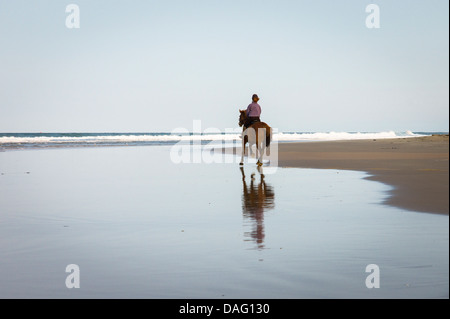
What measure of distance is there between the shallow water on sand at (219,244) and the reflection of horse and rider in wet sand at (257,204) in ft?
0.07

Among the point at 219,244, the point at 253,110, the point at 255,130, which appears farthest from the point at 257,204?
the point at 253,110

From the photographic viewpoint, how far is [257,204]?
9711mm

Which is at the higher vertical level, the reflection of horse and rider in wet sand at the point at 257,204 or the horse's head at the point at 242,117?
the horse's head at the point at 242,117

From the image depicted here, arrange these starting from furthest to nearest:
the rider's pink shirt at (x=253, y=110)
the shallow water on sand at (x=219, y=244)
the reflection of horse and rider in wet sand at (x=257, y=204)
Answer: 1. the rider's pink shirt at (x=253, y=110)
2. the reflection of horse and rider in wet sand at (x=257, y=204)
3. the shallow water on sand at (x=219, y=244)

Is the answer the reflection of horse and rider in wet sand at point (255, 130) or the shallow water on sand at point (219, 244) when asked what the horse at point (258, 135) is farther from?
the shallow water on sand at point (219, 244)

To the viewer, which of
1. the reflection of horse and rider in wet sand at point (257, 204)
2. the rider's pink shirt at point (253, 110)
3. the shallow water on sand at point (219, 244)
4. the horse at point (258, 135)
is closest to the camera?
the shallow water on sand at point (219, 244)

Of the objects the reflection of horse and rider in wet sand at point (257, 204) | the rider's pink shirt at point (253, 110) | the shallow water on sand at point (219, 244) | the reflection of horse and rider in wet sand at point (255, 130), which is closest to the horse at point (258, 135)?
the reflection of horse and rider in wet sand at point (255, 130)

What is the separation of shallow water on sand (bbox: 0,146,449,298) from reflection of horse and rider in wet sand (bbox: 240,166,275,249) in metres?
0.02

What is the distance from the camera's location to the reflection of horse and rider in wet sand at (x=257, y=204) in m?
6.93

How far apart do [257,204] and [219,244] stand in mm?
3455

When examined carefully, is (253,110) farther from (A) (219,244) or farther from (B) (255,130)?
(A) (219,244)

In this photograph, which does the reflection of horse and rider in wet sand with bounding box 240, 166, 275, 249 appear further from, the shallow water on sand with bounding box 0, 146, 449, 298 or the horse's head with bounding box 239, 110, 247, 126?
the horse's head with bounding box 239, 110, 247, 126
